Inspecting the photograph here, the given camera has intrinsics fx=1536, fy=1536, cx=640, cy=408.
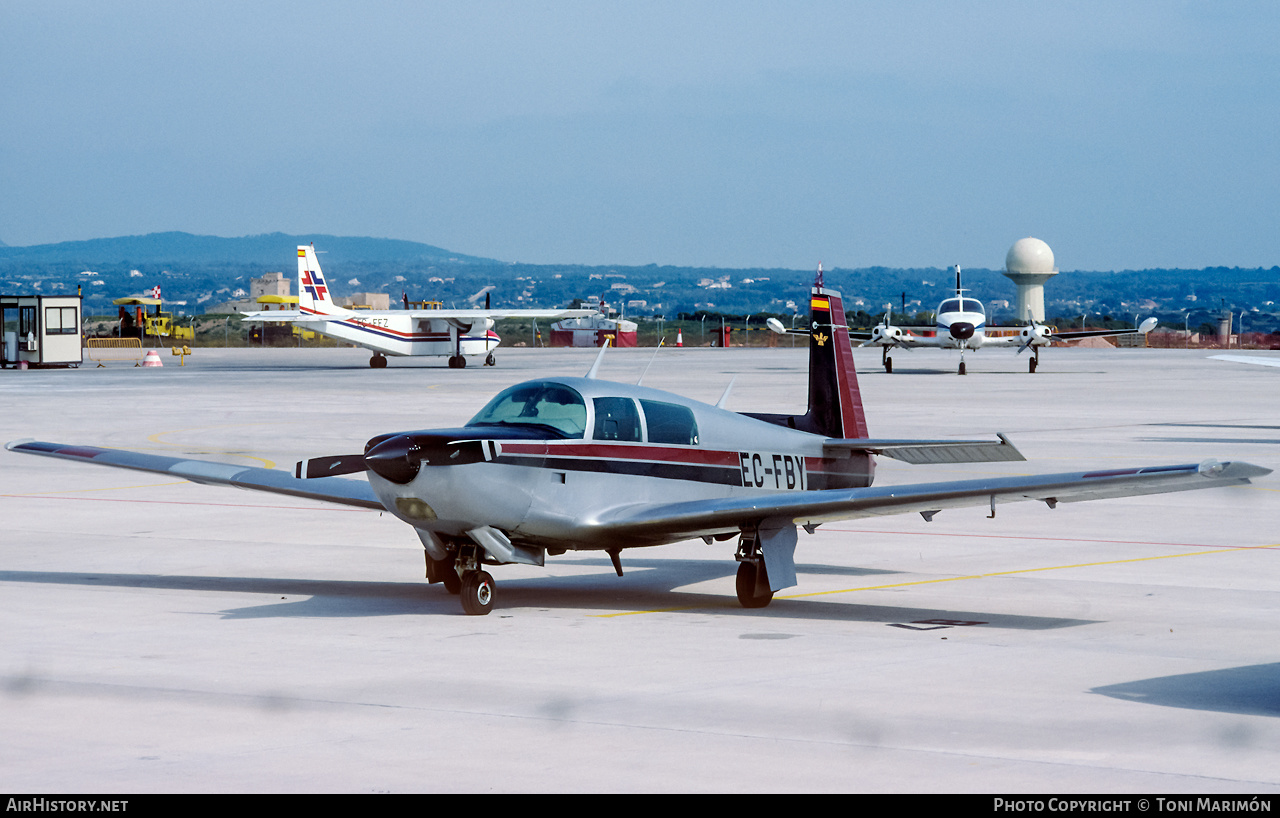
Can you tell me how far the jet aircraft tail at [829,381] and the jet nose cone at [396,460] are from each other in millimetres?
4265

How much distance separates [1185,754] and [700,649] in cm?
379

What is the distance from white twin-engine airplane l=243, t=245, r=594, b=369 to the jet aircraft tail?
49.8 metres

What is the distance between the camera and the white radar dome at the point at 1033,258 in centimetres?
14562

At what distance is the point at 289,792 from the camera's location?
664 centimetres

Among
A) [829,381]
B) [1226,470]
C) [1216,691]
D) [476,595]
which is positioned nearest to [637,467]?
[476,595]

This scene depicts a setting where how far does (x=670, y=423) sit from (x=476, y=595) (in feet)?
7.13

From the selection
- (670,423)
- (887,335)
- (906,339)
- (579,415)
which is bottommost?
(906,339)

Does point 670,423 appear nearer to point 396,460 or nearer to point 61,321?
point 396,460

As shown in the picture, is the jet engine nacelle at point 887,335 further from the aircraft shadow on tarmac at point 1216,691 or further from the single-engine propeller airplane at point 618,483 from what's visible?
the aircraft shadow on tarmac at point 1216,691

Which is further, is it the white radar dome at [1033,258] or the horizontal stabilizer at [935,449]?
the white radar dome at [1033,258]

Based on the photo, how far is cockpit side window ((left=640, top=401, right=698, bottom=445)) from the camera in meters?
12.4

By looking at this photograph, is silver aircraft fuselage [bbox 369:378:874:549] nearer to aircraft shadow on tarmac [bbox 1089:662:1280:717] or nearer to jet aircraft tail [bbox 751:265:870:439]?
jet aircraft tail [bbox 751:265:870:439]

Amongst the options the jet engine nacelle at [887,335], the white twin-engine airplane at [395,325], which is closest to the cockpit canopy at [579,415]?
the white twin-engine airplane at [395,325]

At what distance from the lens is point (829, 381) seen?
48.2 feet
